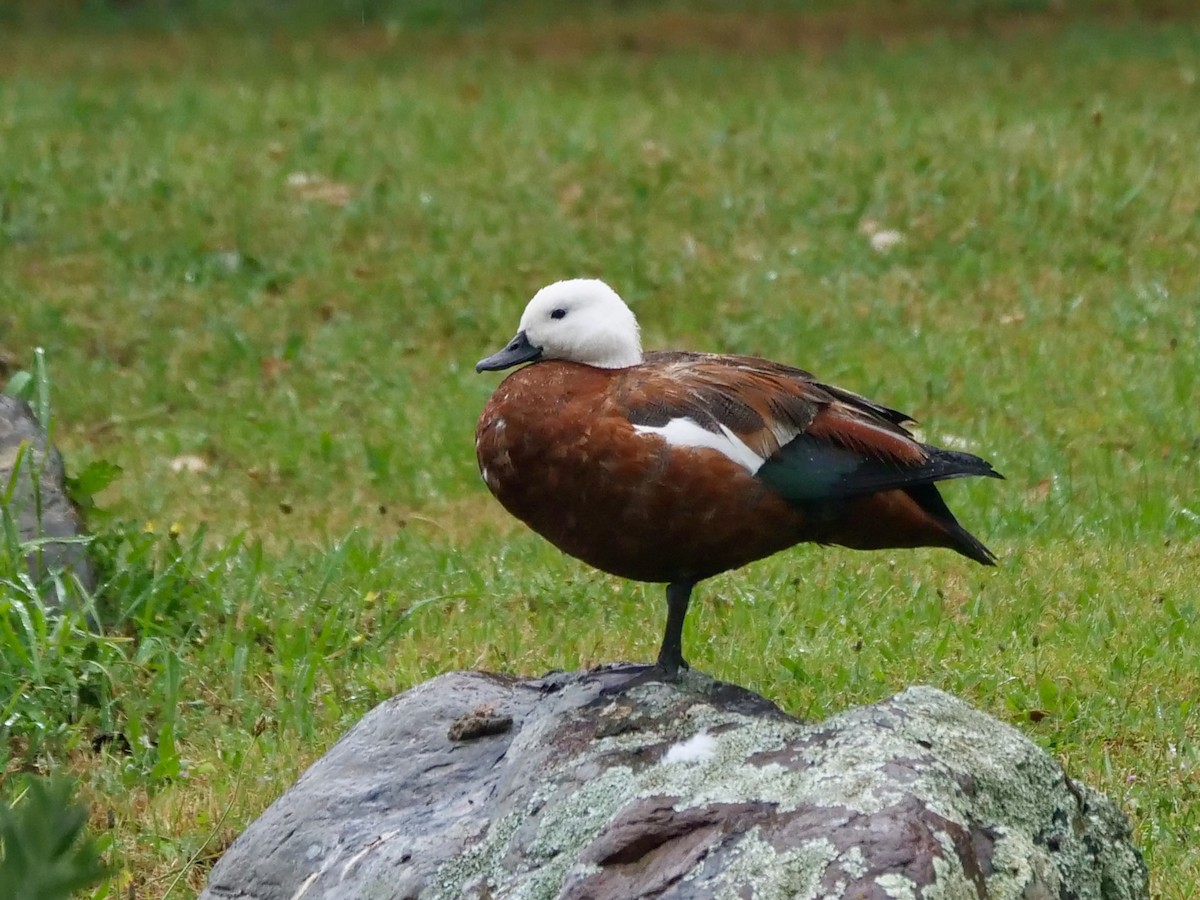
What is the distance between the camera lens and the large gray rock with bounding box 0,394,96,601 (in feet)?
15.8

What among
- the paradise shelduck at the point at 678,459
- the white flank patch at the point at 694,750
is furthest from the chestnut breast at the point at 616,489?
the white flank patch at the point at 694,750

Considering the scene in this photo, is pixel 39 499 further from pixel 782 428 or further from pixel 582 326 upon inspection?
pixel 782 428

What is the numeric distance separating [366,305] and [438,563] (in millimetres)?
3347

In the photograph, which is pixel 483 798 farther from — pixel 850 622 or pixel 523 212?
pixel 523 212

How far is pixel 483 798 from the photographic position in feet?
10.2

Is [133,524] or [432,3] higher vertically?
[432,3]

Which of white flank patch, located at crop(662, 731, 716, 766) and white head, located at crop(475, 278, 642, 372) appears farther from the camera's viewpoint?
white head, located at crop(475, 278, 642, 372)

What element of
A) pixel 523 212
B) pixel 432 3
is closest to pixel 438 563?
pixel 523 212

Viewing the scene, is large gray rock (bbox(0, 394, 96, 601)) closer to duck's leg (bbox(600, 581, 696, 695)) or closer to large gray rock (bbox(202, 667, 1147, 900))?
large gray rock (bbox(202, 667, 1147, 900))

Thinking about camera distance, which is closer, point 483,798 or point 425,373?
point 483,798

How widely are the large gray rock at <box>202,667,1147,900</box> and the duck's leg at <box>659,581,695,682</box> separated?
6cm

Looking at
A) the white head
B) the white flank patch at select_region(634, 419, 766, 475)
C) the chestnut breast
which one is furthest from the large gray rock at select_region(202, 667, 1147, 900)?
the white head

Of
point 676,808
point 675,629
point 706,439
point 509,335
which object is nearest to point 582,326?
point 706,439

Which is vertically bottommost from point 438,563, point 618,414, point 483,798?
point 438,563
